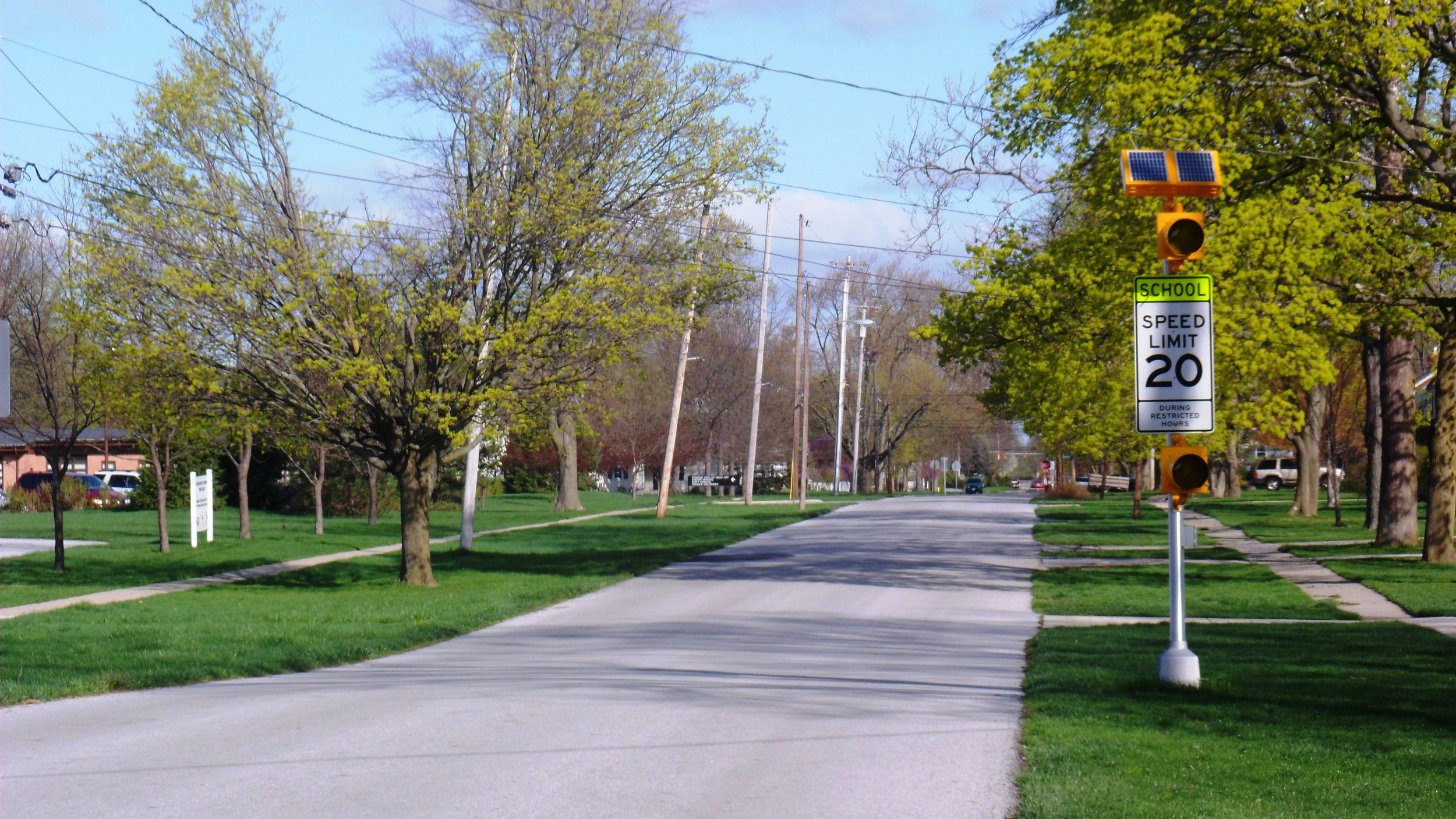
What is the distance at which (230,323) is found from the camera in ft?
58.9

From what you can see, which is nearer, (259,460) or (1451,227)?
(1451,227)

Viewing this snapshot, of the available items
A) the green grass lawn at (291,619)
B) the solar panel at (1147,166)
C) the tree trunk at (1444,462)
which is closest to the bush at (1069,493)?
the green grass lawn at (291,619)

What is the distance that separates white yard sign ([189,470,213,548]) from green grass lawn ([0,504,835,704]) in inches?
181

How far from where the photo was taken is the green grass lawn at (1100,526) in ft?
102

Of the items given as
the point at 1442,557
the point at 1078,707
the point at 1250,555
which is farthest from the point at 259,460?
the point at 1078,707

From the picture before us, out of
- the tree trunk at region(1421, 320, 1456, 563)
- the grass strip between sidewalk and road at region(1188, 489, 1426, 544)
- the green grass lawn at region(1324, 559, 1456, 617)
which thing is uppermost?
the tree trunk at region(1421, 320, 1456, 563)

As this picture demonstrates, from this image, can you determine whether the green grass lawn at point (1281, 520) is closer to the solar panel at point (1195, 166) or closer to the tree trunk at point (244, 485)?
the solar panel at point (1195, 166)

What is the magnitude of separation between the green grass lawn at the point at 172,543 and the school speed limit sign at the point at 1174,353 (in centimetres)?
1519

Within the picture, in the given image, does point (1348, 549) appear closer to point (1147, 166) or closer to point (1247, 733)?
point (1147, 166)

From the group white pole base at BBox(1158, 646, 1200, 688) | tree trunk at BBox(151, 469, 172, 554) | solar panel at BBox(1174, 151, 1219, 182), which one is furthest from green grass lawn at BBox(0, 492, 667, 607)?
solar panel at BBox(1174, 151, 1219, 182)

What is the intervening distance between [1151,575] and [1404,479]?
6.80 m

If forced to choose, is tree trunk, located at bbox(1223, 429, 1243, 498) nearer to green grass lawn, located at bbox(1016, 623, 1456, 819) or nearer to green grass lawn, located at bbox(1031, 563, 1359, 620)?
green grass lawn, located at bbox(1031, 563, 1359, 620)

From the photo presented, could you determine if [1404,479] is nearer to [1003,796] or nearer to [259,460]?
[1003,796]

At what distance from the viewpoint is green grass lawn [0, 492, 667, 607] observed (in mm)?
21531
